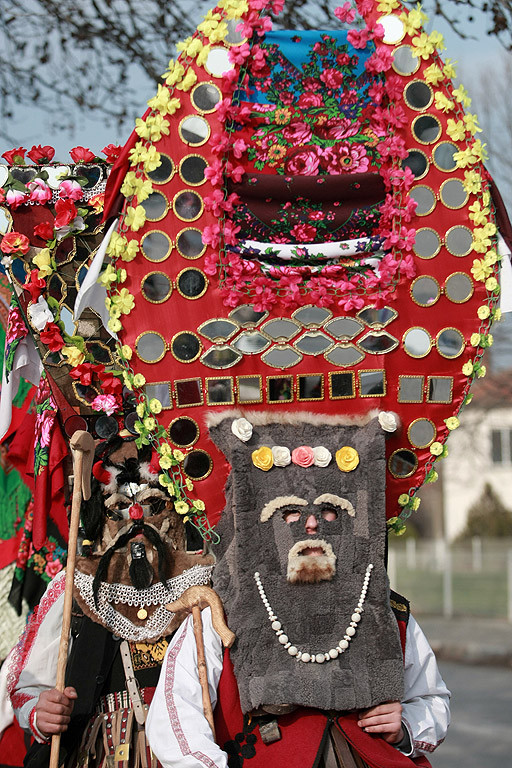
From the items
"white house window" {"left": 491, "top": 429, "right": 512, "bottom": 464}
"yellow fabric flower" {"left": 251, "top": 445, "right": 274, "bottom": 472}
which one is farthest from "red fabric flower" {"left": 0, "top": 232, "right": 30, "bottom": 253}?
"white house window" {"left": 491, "top": 429, "right": 512, "bottom": 464}

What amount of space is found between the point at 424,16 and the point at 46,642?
2792 mm

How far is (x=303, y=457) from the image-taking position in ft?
11.3

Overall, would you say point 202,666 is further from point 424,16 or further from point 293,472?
point 424,16

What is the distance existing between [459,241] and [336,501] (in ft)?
3.53

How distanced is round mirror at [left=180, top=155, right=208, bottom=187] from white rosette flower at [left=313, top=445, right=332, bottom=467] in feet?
3.46

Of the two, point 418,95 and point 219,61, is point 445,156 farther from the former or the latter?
point 219,61

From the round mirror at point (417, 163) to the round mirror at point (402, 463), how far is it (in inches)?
40.0

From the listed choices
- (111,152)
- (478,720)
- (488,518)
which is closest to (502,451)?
(488,518)

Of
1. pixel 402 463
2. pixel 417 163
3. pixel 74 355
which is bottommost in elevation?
pixel 402 463

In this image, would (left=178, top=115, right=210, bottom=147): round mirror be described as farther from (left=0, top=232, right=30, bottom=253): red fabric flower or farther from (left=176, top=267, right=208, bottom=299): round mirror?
(left=0, top=232, right=30, bottom=253): red fabric flower

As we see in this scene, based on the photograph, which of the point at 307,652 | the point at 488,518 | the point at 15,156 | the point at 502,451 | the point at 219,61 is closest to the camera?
the point at 307,652

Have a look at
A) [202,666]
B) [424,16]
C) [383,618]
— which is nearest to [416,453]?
[383,618]

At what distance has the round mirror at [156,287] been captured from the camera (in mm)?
3631

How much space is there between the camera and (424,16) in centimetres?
A: 364
